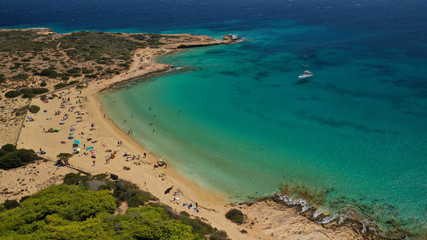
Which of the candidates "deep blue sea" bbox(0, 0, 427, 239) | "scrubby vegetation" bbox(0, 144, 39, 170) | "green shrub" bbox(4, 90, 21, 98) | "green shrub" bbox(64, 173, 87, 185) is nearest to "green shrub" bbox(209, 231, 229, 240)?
"deep blue sea" bbox(0, 0, 427, 239)

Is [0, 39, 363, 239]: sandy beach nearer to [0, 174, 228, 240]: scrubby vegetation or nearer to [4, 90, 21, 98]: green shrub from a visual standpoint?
[0, 174, 228, 240]: scrubby vegetation

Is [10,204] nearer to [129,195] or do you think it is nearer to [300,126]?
[129,195]

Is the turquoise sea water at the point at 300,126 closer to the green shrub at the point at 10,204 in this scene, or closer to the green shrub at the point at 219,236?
the green shrub at the point at 219,236

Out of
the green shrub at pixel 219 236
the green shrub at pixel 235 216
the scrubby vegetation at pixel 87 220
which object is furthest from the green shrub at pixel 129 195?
the green shrub at pixel 235 216

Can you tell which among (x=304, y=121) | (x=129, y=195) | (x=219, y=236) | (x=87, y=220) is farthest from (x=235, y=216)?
(x=304, y=121)

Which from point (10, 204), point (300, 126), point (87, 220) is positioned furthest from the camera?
point (300, 126)
